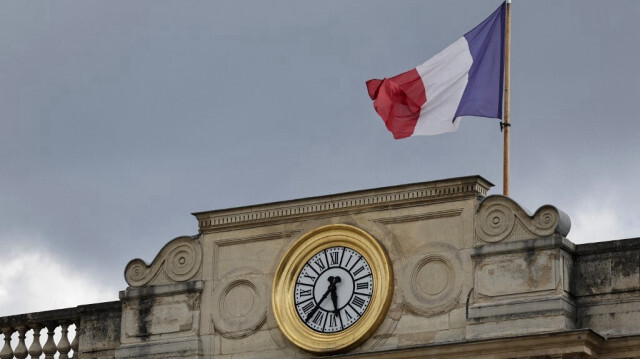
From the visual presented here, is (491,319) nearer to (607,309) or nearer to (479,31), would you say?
(607,309)

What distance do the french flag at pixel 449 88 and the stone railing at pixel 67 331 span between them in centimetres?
539

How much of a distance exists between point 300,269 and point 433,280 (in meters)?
2.20

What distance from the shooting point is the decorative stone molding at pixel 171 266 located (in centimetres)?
3272

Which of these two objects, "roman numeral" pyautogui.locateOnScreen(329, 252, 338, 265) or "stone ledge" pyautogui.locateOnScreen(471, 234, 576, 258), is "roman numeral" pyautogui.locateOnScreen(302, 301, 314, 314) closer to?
"roman numeral" pyautogui.locateOnScreen(329, 252, 338, 265)

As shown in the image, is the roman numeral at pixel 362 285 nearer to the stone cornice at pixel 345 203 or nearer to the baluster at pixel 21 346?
the stone cornice at pixel 345 203

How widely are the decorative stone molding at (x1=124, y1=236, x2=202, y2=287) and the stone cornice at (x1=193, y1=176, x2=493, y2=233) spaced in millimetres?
371

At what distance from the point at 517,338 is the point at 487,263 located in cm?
143

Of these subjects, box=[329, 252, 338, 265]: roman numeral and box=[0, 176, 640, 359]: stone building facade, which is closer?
box=[0, 176, 640, 359]: stone building facade

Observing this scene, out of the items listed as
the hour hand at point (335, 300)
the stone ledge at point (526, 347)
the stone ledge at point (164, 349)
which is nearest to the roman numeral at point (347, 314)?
the hour hand at point (335, 300)

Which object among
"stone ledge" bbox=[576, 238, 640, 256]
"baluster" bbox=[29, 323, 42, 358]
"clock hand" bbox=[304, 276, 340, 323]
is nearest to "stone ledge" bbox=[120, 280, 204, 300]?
"baluster" bbox=[29, 323, 42, 358]

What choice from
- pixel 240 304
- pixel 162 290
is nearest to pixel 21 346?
pixel 162 290

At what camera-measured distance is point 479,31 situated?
32.6 metres

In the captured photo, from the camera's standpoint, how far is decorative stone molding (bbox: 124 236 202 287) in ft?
107

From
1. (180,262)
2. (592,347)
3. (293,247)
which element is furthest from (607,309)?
(180,262)
